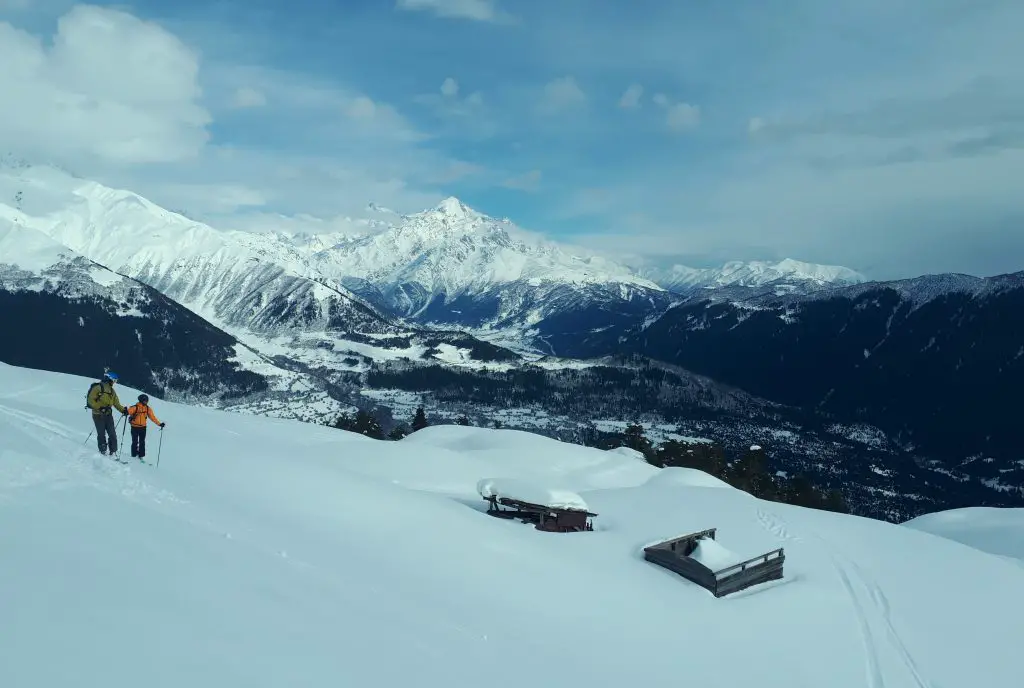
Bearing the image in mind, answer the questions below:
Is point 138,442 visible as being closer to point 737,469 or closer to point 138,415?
point 138,415

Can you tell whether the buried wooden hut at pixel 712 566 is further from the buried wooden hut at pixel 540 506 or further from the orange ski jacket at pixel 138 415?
the orange ski jacket at pixel 138 415

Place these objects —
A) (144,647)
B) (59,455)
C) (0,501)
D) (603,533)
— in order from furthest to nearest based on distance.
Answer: (603,533) < (59,455) < (0,501) < (144,647)

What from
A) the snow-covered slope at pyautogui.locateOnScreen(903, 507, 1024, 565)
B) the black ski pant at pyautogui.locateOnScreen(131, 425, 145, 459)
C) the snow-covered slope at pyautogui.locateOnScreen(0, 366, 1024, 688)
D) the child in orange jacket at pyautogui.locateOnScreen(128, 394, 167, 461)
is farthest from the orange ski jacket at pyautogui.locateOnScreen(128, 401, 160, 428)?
the snow-covered slope at pyautogui.locateOnScreen(903, 507, 1024, 565)

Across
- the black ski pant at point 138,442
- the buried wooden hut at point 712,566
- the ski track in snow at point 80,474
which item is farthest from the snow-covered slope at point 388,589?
the black ski pant at point 138,442

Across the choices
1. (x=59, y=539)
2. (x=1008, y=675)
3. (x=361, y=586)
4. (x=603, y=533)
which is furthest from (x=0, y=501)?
(x=1008, y=675)

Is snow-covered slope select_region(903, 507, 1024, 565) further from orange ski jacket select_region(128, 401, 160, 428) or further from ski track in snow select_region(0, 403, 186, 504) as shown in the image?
orange ski jacket select_region(128, 401, 160, 428)

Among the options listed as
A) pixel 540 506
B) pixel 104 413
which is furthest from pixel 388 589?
pixel 540 506

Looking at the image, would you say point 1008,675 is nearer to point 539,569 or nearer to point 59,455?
point 539,569
